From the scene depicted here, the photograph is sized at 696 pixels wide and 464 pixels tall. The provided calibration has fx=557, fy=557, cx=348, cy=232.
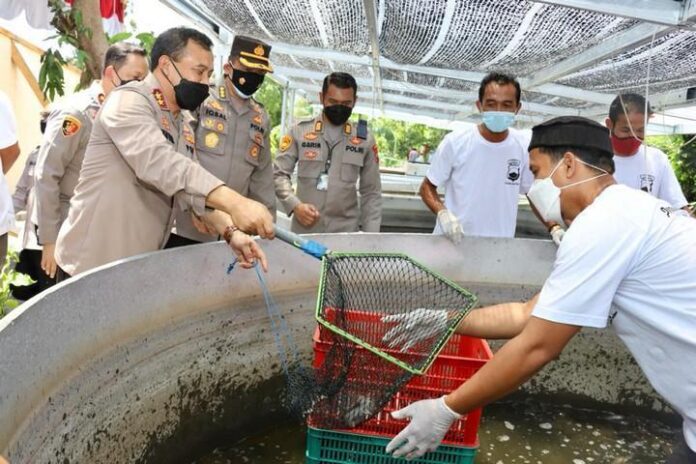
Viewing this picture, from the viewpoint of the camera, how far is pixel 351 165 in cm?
337

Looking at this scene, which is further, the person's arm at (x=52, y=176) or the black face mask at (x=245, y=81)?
the black face mask at (x=245, y=81)

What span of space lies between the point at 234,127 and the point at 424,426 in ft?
6.25

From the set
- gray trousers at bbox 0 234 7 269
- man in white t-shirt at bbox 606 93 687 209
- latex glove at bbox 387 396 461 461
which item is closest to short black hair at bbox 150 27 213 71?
gray trousers at bbox 0 234 7 269

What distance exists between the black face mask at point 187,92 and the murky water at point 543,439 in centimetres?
143

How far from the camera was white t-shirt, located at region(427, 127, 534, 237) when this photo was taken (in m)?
3.03

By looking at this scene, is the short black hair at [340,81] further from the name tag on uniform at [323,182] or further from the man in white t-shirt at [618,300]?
the man in white t-shirt at [618,300]

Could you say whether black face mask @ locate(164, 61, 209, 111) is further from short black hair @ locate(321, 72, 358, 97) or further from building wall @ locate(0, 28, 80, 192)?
building wall @ locate(0, 28, 80, 192)

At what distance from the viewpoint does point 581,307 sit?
52.2 inches

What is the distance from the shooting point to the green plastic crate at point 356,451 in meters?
1.75

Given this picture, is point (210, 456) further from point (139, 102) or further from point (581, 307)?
point (581, 307)

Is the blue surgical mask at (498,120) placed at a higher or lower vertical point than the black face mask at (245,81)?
lower

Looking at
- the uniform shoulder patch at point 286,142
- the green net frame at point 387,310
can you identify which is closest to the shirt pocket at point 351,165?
the uniform shoulder patch at point 286,142

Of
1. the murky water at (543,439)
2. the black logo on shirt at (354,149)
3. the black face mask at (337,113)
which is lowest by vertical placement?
the murky water at (543,439)

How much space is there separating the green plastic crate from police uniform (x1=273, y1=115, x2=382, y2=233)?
1.66m
